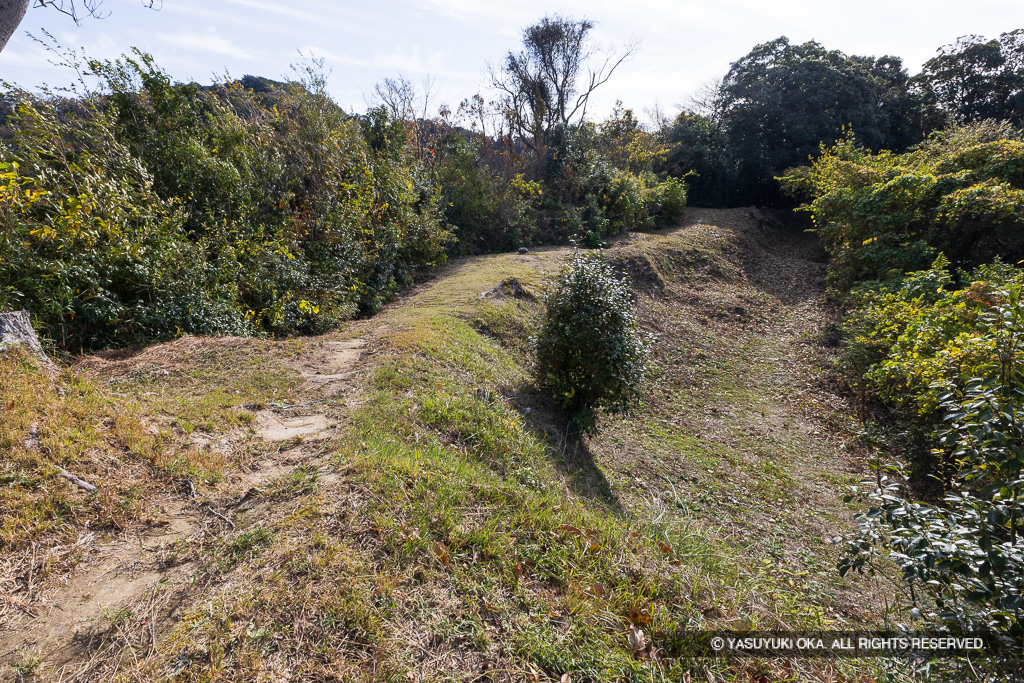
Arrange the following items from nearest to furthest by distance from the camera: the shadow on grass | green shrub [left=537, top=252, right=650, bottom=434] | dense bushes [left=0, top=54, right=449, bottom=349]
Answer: the shadow on grass → dense bushes [left=0, top=54, right=449, bottom=349] → green shrub [left=537, top=252, right=650, bottom=434]

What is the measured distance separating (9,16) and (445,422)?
3903mm

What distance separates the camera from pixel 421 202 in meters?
12.4

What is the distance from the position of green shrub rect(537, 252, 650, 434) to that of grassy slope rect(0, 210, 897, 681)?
0.38 meters

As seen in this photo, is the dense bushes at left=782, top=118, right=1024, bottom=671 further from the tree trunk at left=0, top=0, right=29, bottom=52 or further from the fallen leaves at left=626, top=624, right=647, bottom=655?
the tree trunk at left=0, top=0, right=29, bottom=52

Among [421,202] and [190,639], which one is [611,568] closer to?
[190,639]

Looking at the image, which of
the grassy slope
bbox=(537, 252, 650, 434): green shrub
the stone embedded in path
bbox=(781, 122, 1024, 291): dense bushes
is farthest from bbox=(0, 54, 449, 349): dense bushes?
bbox=(781, 122, 1024, 291): dense bushes

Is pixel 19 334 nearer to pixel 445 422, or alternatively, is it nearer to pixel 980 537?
pixel 445 422

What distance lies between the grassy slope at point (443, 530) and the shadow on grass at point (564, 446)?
35mm

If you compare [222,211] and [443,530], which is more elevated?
[222,211]

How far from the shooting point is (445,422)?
4.17m

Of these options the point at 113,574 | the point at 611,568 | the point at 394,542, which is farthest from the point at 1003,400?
the point at 113,574

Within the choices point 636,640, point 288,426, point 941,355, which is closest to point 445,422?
point 288,426

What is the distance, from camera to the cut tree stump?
3449 millimetres

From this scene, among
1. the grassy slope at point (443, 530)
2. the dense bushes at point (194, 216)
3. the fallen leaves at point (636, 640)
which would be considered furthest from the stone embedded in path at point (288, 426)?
the fallen leaves at point (636, 640)
